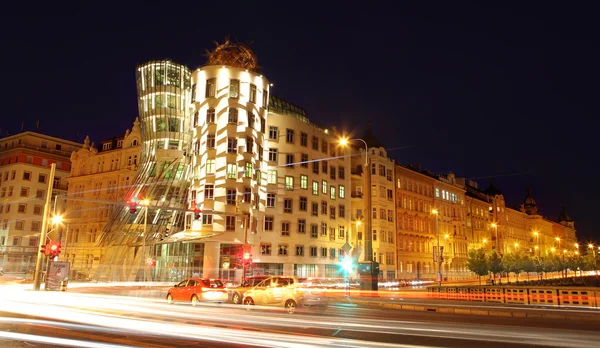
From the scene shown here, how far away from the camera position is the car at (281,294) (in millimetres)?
22969

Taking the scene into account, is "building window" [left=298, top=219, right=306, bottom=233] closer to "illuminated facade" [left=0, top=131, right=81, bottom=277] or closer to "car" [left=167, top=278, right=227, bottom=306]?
"car" [left=167, top=278, right=227, bottom=306]

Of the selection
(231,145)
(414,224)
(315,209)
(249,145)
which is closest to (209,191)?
(231,145)

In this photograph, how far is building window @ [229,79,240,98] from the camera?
52.7 metres

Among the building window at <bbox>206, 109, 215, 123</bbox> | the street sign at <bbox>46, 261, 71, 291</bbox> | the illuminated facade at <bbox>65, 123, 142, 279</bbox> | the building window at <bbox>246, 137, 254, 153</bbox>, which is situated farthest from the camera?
the illuminated facade at <bbox>65, 123, 142, 279</bbox>

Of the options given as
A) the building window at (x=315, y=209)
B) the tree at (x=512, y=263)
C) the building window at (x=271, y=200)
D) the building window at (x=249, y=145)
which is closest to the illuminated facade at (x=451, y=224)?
the tree at (x=512, y=263)

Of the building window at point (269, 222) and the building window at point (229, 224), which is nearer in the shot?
the building window at point (229, 224)

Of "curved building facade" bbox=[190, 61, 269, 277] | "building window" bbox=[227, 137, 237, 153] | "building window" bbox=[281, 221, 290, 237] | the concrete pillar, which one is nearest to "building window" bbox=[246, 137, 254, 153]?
"curved building facade" bbox=[190, 61, 269, 277]

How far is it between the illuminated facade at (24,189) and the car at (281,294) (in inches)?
2599

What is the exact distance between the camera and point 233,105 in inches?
2047

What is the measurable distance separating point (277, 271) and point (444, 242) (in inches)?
1572

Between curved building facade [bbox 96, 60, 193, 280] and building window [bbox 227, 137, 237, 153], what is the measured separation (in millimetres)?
9111

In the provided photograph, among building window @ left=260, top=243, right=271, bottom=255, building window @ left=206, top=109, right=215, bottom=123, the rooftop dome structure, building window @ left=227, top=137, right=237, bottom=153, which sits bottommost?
building window @ left=260, top=243, right=271, bottom=255

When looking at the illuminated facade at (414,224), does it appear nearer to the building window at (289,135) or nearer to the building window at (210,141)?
the building window at (289,135)

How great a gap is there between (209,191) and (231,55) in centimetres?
1700
